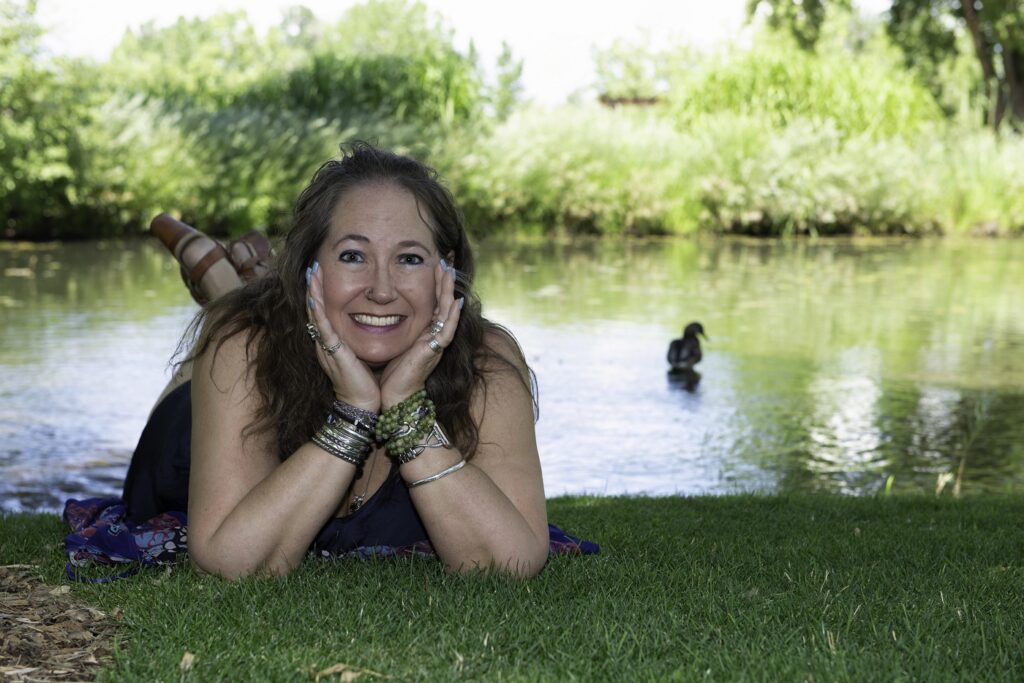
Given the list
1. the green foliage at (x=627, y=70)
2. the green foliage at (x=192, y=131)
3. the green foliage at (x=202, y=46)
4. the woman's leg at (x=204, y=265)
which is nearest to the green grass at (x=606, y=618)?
the woman's leg at (x=204, y=265)

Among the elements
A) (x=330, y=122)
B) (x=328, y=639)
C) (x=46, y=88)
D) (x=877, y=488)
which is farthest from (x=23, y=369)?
(x=330, y=122)

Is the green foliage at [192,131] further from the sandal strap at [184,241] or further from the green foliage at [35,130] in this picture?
the sandal strap at [184,241]

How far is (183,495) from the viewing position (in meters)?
3.97

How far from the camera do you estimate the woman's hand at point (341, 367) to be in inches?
123

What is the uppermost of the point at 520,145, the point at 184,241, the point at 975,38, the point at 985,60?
the point at 975,38

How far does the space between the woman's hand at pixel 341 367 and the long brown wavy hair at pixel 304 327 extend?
14 cm

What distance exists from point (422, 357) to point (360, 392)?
17cm

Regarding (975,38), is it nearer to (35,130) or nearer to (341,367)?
(35,130)

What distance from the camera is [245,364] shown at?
131 inches

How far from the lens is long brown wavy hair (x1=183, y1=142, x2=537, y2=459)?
10.8 feet

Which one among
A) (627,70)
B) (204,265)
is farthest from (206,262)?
(627,70)

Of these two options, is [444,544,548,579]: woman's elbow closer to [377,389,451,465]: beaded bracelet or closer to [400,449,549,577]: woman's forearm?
[400,449,549,577]: woman's forearm

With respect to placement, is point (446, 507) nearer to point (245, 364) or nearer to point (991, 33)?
point (245, 364)

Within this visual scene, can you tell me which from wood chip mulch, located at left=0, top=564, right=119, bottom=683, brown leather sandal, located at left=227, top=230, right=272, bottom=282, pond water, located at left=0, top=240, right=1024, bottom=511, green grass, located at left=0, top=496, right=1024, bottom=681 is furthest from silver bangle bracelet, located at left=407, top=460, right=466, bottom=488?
pond water, located at left=0, top=240, right=1024, bottom=511
